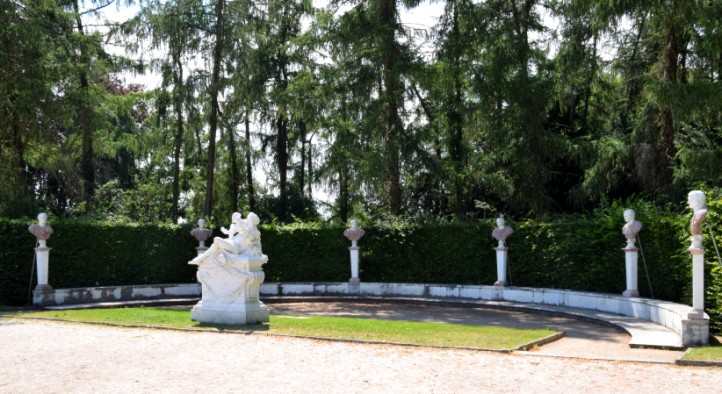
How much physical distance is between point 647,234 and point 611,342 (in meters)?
4.44

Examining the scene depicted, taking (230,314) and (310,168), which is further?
(310,168)

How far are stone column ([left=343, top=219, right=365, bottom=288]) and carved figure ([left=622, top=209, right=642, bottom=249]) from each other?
312 inches

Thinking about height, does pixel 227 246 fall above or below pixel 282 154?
below

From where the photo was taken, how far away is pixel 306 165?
110ft

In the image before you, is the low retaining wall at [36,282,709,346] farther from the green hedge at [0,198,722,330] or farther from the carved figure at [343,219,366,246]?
the carved figure at [343,219,366,246]

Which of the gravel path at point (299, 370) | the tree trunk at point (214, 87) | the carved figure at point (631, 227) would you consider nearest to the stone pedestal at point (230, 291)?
the gravel path at point (299, 370)

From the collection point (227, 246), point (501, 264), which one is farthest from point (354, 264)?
point (227, 246)

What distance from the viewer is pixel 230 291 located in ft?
41.9

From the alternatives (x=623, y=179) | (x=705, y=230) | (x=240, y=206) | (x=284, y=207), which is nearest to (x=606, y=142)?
(x=623, y=179)

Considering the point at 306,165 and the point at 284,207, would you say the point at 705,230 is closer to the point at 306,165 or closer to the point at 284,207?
the point at 284,207

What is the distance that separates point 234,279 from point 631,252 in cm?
808

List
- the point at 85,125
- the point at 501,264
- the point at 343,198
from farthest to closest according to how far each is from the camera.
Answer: the point at 343,198, the point at 85,125, the point at 501,264

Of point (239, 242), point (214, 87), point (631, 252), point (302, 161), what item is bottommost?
point (631, 252)

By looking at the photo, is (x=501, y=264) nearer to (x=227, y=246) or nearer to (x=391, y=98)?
(x=391, y=98)
